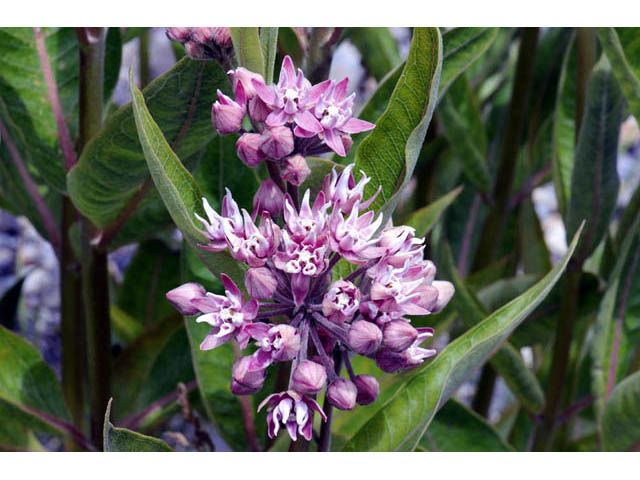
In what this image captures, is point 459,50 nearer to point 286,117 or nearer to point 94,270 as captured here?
point 286,117

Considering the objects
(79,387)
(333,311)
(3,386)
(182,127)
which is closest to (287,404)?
(333,311)

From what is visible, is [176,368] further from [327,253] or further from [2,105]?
[327,253]

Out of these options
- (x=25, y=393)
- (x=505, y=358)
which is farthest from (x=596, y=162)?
(x=25, y=393)

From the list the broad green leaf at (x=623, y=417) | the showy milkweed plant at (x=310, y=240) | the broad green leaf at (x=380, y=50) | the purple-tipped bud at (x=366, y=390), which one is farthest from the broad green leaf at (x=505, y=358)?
the purple-tipped bud at (x=366, y=390)

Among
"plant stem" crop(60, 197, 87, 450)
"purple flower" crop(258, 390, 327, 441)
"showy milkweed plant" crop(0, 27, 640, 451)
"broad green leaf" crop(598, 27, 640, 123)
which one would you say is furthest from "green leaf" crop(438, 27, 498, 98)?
"plant stem" crop(60, 197, 87, 450)

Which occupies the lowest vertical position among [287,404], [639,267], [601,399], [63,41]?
[601,399]
